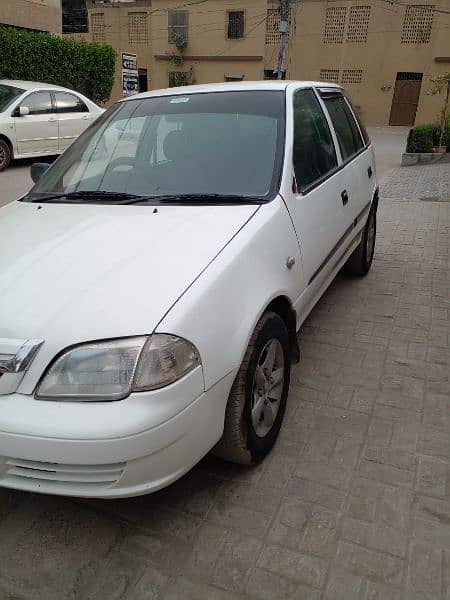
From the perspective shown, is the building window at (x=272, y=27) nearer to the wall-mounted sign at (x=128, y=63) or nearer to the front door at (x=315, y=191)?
the wall-mounted sign at (x=128, y=63)

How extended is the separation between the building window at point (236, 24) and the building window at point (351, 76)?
25.0 ft

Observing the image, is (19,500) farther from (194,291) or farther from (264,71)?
(264,71)

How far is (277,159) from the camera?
108 inches

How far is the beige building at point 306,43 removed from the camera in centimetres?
3083

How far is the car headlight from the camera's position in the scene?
5.71 ft

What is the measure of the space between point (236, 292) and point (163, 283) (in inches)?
12.7

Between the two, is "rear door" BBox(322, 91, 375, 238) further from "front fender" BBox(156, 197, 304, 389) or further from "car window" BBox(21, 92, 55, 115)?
"car window" BBox(21, 92, 55, 115)

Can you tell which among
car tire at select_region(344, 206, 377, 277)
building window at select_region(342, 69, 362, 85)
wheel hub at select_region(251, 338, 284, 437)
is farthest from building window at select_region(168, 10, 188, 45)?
wheel hub at select_region(251, 338, 284, 437)

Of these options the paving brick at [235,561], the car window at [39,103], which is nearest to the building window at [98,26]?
the car window at [39,103]

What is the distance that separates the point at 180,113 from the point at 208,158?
0.50m

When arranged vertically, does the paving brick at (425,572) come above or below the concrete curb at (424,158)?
above

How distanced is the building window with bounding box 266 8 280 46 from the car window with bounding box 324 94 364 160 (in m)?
33.2

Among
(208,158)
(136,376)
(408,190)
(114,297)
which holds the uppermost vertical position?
(208,158)

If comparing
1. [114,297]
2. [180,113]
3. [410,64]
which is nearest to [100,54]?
[180,113]
